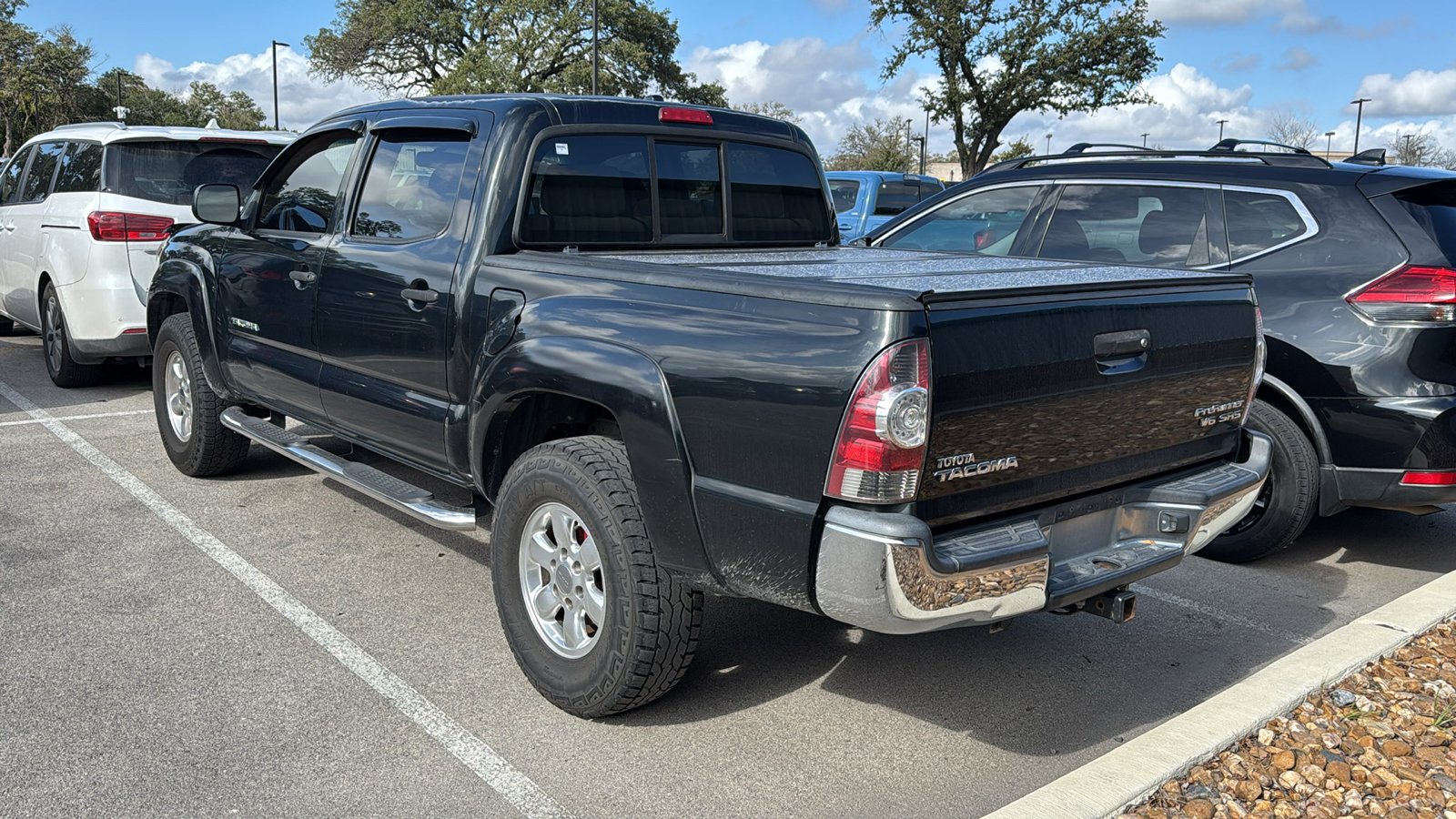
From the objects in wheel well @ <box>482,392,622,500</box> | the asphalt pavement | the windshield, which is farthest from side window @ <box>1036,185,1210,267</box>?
the windshield

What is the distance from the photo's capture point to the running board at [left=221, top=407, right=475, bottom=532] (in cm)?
394

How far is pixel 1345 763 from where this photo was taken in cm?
309

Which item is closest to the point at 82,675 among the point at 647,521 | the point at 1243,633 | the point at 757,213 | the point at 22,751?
the point at 22,751

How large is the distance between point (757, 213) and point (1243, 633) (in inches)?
103

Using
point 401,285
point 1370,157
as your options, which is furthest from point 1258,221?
point 401,285

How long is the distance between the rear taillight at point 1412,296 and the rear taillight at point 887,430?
3.10 meters

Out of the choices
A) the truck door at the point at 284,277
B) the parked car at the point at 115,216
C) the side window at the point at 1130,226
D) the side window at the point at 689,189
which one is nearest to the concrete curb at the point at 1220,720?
the side window at the point at 1130,226

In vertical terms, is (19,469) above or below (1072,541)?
below

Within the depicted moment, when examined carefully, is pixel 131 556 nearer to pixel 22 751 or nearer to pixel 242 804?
pixel 22 751

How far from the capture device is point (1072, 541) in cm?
318

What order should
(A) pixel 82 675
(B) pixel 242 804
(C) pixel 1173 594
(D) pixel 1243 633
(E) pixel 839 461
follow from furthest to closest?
(C) pixel 1173 594 → (D) pixel 1243 633 → (A) pixel 82 675 → (B) pixel 242 804 → (E) pixel 839 461

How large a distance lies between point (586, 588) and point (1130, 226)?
3.65 meters

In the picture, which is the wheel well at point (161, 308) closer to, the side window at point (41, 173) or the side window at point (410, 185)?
the side window at point (410, 185)

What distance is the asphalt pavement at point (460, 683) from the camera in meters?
3.07
